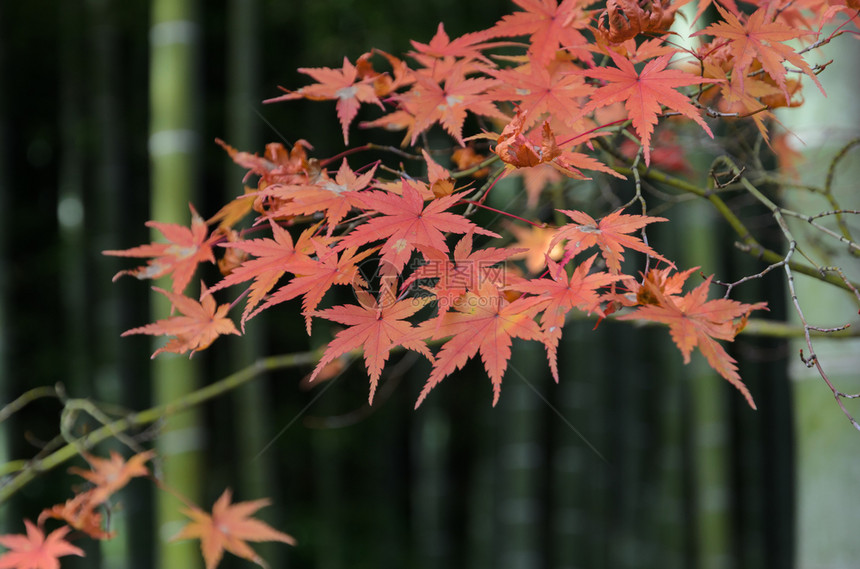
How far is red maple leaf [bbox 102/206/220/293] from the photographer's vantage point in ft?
2.30

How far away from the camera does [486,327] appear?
552 millimetres

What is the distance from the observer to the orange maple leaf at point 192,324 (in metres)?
0.67

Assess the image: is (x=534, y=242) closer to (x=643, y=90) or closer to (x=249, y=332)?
(x=643, y=90)

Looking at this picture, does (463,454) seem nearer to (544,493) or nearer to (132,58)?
(544,493)

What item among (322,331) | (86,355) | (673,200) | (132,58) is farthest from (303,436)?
(673,200)

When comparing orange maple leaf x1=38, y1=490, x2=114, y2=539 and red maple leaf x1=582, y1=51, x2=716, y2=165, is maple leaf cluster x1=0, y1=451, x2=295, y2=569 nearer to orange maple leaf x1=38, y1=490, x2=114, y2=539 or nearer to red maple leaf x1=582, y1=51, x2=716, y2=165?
orange maple leaf x1=38, y1=490, x2=114, y2=539

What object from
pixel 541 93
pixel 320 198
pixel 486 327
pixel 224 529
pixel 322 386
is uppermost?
pixel 541 93

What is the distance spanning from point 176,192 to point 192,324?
0.61m

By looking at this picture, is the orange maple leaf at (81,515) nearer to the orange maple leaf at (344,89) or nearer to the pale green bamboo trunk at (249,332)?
the orange maple leaf at (344,89)

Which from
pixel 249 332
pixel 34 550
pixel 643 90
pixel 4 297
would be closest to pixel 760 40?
pixel 643 90

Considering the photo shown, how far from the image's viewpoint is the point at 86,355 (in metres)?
2.51

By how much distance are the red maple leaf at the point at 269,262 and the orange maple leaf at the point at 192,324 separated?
4.3 inches

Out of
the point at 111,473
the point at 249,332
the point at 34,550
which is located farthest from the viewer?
the point at 249,332

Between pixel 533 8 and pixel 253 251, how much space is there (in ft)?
1.18
